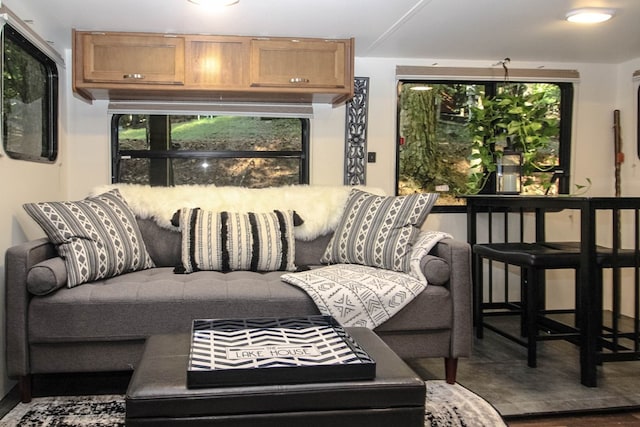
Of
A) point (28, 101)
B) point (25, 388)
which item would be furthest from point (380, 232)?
point (28, 101)

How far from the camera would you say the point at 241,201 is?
10.7 feet

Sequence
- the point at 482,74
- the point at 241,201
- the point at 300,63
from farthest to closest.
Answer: the point at 482,74, the point at 300,63, the point at 241,201

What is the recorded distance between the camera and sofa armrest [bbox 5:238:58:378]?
2273 millimetres

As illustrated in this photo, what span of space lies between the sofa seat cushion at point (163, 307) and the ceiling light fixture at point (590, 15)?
1696 millimetres

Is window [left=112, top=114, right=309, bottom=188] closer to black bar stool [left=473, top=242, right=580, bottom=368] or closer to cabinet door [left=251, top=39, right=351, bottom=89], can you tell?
cabinet door [left=251, top=39, right=351, bottom=89]

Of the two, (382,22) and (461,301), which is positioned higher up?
(382,22)

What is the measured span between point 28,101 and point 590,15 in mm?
3075

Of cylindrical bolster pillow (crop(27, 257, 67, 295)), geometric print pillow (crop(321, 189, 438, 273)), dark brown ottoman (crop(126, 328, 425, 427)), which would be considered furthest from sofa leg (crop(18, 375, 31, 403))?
geometric print pillow (crop(321, 189, 438, 273))

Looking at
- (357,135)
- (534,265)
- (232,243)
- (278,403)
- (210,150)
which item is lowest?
(278,403)

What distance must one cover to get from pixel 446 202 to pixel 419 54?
43.8 inches

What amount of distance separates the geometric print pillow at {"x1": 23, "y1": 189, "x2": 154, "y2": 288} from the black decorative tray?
90 centimetres

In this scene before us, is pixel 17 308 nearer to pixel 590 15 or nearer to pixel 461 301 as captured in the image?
pixel 461 301

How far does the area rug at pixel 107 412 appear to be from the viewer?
218 cm

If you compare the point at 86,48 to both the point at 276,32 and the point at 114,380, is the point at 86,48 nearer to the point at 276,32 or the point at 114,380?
the point at 276,32
